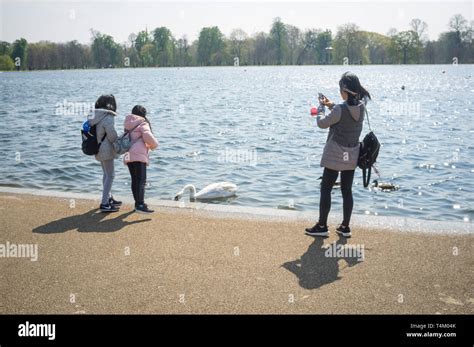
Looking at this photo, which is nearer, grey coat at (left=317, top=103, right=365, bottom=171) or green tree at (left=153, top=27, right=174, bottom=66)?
grey coat at (left=317, top=103, right=365, bottom=171)

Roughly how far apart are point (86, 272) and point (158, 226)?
1.65 m

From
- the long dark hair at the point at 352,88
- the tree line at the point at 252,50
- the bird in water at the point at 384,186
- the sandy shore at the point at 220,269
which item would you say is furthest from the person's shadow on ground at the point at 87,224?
the tree line at the point at 252,50

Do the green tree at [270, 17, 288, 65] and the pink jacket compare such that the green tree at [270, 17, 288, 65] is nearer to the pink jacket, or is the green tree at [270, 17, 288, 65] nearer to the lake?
the lake

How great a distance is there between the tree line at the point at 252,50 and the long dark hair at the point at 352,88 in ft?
528

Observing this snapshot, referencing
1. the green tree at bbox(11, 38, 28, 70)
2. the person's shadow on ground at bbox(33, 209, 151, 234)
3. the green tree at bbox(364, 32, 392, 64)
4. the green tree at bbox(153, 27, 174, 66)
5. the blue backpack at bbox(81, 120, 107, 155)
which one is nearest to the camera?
the person's shadow on ground at bbox(33, 209, 151, 234)

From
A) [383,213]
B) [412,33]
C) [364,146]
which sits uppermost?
[412,33]

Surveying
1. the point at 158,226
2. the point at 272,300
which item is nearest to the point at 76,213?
the point at 158,226

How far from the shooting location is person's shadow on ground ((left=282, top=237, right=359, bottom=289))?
5.24 metres

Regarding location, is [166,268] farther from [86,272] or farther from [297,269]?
[297,269]

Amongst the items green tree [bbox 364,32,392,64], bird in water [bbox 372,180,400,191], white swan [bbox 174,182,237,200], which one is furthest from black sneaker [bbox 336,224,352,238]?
green tree [bbox 364,32,392,64]

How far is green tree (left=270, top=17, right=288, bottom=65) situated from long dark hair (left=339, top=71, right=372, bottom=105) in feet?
583

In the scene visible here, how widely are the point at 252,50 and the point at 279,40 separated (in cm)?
1099

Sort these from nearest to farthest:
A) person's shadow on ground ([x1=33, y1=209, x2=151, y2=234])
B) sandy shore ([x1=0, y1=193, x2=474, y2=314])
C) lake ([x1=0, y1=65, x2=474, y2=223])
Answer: sandy shore ([x1=0, y1=193, x2=474, y2=314])
person's shadow on ground ([x1=33, y1=209, x2=151, y2=234])
lake ([x1=0, y1=65, x2=474, y2=223])
